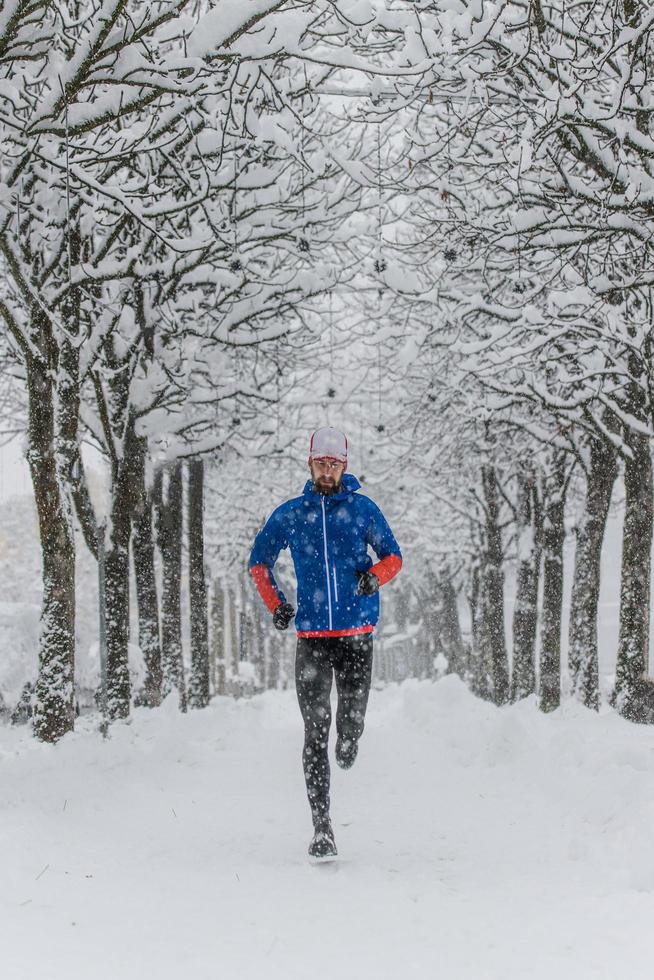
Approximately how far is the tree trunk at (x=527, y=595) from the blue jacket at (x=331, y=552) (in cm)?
1099

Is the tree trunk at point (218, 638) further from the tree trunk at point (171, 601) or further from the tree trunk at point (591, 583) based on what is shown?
the tree trunk at point (591, 583)

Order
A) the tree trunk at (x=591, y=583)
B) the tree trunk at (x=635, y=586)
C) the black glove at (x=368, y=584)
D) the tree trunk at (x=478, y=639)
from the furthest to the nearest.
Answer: the tree trunk at (x=478, y=639), the tree trunk at (x=591, y=583), the tree trunk at (x=635, y=586), the black glove at (x=368, y=584)

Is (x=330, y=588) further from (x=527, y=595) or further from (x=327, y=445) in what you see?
(x=527, y=595)

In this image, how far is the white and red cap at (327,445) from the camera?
477cm

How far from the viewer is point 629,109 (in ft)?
20.3

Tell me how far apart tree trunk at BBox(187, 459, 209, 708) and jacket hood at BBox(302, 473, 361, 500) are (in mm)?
10393

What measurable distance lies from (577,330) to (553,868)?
19.2ft

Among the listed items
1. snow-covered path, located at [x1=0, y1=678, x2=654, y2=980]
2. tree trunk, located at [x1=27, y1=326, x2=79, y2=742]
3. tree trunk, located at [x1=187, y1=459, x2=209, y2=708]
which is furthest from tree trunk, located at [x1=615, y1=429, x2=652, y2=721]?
tree trunk, located at [x1=187, y1=459, x2=209, y2=708]

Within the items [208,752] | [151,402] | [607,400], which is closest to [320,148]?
[151,402]

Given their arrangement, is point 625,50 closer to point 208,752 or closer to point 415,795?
point 415,795

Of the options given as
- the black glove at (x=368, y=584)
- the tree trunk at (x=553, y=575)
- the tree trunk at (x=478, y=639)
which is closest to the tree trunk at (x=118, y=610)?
the black glove at (x=368, y=584)

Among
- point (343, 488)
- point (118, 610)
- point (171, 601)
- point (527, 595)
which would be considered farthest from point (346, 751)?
point (527, 595)

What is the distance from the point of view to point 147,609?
13266mm

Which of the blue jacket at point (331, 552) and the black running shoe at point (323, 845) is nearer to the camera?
the black running shoe at point (323, 845)
